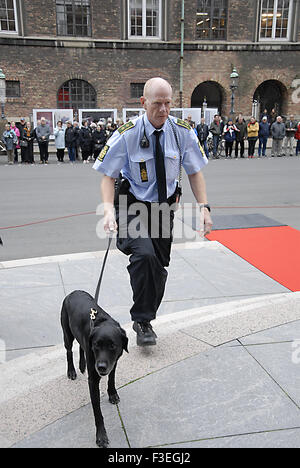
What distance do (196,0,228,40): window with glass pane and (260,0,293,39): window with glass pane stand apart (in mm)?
2543

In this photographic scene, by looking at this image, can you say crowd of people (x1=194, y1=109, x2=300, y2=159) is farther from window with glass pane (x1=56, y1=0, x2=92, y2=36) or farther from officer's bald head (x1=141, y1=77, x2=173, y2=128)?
officer's bald head (x1=141, y1=77, x2=173, y2=128)

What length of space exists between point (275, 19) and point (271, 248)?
86.7ft

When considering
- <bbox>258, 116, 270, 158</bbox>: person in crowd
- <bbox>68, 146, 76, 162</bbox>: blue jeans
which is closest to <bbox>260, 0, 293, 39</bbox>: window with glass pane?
<bbox>258, 116, 270, 158</bbox>: person in crowd

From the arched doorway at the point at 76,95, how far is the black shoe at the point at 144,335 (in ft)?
82.4

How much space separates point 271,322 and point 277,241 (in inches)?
121

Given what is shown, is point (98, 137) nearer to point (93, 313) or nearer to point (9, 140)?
point (9, 140)

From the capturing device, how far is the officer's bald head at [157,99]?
2848mm

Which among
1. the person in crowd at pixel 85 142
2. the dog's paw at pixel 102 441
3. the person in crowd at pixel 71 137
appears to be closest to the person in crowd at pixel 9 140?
→ the person in crowd at pixel 71 137

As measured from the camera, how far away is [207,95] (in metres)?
30.2

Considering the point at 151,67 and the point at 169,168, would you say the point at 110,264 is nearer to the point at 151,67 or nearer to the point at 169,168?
the point at 169,168

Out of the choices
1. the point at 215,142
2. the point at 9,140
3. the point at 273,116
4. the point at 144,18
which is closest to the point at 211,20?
the point at 144,18

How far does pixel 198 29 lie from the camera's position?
27047 mm

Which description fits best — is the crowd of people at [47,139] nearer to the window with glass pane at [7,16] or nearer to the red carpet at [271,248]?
the window with glass pane at [7,16]

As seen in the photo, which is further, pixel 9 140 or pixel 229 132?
pixel 229 132
